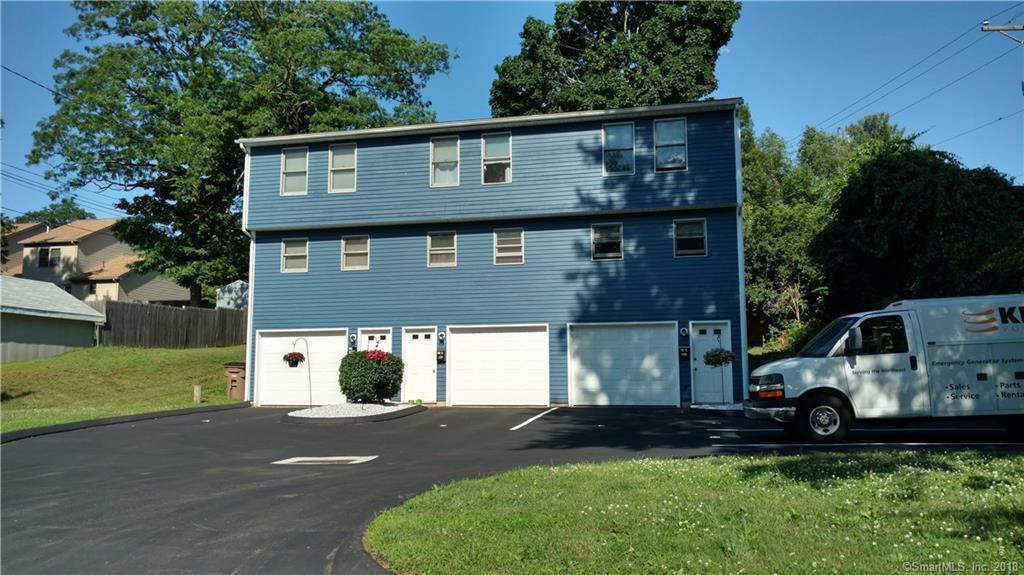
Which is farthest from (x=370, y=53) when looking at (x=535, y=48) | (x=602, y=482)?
(x=602, y=482)

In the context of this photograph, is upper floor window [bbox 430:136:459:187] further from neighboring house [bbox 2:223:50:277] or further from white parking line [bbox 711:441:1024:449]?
neighboring house [bbox 2:223:50:277]

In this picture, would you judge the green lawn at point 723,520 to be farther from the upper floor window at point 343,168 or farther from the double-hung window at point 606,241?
the upper floor window at point 343,168

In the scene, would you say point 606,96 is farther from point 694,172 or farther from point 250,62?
point 250,62

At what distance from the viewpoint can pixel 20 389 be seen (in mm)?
25422

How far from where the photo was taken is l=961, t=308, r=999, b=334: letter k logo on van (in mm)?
10672

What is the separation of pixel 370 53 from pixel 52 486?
3008 cm

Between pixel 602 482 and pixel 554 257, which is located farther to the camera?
pixel 554 257

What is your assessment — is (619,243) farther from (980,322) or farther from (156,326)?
(156,326)

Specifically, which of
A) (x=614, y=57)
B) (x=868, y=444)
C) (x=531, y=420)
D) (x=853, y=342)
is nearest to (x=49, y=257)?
(x=614, y=57)

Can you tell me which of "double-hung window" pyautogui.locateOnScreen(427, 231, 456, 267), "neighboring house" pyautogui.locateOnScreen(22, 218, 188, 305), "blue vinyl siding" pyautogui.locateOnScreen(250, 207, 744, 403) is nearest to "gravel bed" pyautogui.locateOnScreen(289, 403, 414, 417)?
"blue vinyl siding" pyautogui.locateOnScreen(250, 207, 744, 403)

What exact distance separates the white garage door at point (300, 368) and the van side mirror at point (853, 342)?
1467 centimetres

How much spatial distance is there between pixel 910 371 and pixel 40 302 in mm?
37146

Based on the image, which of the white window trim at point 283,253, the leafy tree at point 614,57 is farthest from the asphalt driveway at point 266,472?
the leafy tree at point 614,57

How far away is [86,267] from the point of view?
51.0 metres
